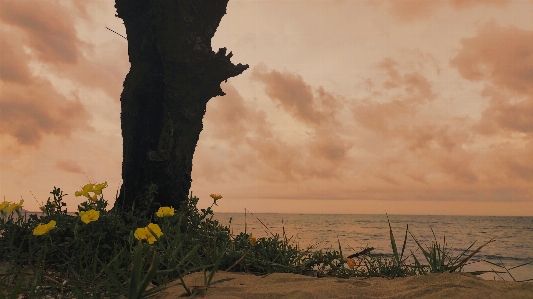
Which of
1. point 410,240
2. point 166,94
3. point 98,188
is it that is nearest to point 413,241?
point 410,240

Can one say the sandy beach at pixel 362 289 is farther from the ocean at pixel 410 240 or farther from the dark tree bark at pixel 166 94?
the dark tree bark at pixel 166 94

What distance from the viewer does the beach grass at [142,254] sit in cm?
326

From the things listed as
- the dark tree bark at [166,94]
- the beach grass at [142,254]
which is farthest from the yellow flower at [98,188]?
the dark tree bark at [166,94]

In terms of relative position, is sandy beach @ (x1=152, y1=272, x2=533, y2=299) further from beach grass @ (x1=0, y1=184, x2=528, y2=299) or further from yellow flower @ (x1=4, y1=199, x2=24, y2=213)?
yellow flower @ (x1=4, y1=199, x2=24, y2=213)

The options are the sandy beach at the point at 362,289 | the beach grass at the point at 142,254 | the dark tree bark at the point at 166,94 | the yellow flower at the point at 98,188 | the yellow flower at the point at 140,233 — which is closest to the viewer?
the sandy beach at the point at 362,289

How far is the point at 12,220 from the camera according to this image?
5.20 m

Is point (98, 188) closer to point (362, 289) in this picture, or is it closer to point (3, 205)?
point (3, 205)

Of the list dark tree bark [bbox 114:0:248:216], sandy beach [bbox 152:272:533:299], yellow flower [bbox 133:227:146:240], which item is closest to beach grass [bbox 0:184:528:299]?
yellow flower [bbox 133:227:146:240]

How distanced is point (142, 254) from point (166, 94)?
12.2 feet

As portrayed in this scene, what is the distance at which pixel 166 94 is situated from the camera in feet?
22.1

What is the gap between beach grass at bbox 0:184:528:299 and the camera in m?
3.26

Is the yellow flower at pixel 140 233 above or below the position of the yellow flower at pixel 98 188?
below

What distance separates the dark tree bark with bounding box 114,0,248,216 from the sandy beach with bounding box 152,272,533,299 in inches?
154

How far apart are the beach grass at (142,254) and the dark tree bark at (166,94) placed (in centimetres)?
99
